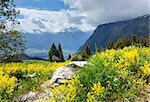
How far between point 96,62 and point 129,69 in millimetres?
1053

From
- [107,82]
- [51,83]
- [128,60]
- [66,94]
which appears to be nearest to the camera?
[66,94]

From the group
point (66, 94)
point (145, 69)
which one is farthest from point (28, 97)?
point (145, 69)

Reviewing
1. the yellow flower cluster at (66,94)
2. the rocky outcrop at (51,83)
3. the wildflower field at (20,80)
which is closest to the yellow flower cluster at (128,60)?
the rocky outcrop at (51,83)

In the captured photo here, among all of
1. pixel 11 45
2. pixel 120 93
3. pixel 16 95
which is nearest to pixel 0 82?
pixel 16 95

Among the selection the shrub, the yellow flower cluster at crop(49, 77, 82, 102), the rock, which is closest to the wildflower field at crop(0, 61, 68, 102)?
the rock

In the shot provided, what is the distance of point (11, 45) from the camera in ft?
74.8

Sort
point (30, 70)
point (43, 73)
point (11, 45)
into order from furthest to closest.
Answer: point (11, 45) < point (30, 70) < point (43, 73)

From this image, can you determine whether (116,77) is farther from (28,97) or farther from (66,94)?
(28,97)

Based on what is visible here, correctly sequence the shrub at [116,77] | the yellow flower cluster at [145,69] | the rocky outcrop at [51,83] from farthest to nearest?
the rocky outcrop at [51,83] < the yellow flower cluster at [145,69] < the shrub at [116,77]

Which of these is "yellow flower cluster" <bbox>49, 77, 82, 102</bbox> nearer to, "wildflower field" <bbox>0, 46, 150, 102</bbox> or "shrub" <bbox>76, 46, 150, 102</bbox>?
"wildflower field" <bbox>0, 46, 150, 102</bbox>

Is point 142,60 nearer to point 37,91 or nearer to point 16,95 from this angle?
point 37,91

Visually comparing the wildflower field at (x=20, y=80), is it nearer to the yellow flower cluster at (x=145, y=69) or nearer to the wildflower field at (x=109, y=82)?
the wildflower field at (x=109, y=82)

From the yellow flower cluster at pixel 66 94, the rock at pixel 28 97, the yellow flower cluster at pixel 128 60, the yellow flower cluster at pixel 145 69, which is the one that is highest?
the yellow flower cluster at pixel 128 60

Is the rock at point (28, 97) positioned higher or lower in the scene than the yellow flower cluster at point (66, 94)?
lower
